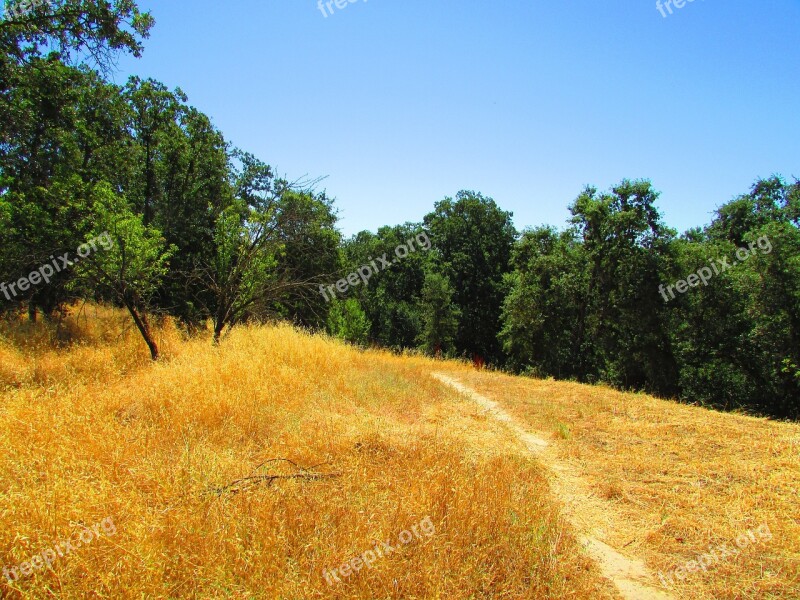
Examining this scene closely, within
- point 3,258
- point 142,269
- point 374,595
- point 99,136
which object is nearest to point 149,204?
point 99,136

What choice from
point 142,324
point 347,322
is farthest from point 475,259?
point 142,324

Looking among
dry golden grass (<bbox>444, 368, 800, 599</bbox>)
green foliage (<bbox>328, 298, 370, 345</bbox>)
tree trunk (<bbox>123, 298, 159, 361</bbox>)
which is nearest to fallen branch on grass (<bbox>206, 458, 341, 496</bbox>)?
dry golden grass (<bbox>444, 368, 800, 599</bbox>)

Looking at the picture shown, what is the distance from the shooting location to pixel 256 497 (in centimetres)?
348

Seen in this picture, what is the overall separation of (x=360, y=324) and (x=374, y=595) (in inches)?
807

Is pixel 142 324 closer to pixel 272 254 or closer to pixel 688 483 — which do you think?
pixel 272 254

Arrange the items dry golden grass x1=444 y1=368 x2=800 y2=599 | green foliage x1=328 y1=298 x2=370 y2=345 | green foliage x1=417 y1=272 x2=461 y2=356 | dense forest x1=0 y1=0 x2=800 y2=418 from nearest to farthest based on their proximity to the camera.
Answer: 1. dry golden grass x1=444 y1=368 x2=800 y2=599
2. dense forest x1=0 y1=0 x2=800 y2=418
3. green foliage x1=328 y1=298 x2=370 y2=345
4. green foliage x1=417 y1=272 x2=461 y2=356

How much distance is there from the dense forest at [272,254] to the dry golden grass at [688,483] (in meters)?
7.00

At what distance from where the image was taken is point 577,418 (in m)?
7.77

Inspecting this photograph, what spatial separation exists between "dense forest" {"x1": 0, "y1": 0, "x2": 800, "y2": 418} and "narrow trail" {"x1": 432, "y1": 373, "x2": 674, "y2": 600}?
6654mm

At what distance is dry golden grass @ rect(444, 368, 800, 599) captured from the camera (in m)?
3.28

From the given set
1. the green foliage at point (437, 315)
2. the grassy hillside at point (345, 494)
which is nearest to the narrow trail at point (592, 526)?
the grassy hillside at point (345, 494)

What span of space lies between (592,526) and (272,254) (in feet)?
28.9

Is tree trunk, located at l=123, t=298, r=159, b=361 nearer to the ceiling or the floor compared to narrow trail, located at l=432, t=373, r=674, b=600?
nearer to the ceiling

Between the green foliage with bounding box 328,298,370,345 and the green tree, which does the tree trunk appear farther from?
the green tree
